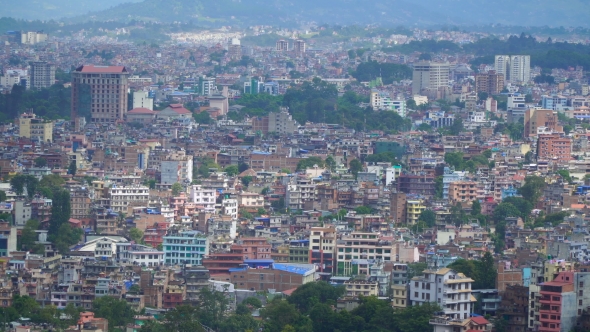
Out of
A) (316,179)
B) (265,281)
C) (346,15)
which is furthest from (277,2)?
(265,281)

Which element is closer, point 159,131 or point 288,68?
point 159,131

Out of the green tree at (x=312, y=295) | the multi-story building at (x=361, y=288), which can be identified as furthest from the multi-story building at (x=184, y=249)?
the multi-story building at (x=361, y=288)

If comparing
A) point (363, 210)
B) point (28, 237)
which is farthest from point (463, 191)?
point (28, 237)

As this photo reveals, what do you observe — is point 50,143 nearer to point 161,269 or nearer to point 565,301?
point 161,269

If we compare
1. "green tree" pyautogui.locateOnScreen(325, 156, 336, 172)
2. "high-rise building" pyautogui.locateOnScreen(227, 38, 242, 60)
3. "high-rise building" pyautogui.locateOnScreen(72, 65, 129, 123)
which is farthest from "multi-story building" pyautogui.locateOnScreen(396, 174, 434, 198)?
"high-rise building" pyautogui.locateOnScreen(227, 38, 242, 60)

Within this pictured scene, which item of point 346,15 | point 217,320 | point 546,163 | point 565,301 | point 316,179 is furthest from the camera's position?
point 346,15

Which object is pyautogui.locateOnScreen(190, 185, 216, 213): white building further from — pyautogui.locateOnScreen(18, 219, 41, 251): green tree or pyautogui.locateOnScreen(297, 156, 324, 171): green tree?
pyautogui.locateOnScreen(297, 156, 324, 171): green tree
